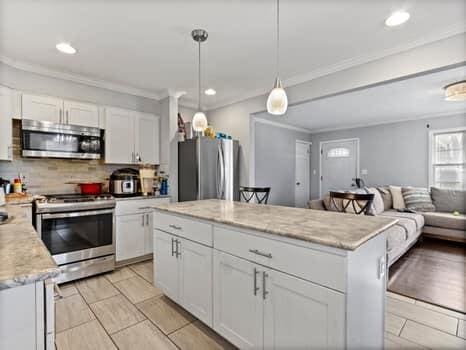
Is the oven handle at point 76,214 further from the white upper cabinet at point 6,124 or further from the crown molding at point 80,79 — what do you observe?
the crown molding at point 80,79

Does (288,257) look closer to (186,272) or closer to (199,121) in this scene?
(186,272)

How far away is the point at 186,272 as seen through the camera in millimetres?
1962

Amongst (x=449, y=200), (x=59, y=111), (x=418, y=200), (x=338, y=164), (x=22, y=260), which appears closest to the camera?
(x=22, y=260)

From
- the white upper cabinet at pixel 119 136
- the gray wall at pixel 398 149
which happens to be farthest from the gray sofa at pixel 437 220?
the white upper cabinet at pixel 119 136

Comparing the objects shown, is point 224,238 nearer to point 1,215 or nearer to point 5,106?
point 1,215

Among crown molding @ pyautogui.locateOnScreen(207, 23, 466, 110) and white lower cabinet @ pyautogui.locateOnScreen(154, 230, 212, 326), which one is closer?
white lower cabinet @ pyautogui.locateOnScreen(154, 230, 212, 326)

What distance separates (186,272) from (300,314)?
40.6 inches

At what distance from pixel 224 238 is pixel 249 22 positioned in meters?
1.80

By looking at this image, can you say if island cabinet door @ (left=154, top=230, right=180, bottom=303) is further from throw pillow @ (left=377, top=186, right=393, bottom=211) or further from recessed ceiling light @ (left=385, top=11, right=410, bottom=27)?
throw pillow @ (left=377, top=186, right=393, bottom=211)

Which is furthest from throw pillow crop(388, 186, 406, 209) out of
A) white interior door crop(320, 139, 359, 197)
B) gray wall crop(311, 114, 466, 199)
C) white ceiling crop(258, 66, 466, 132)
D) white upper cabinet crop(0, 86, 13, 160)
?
white upper cabinet crop(0, 86, 13, 160)

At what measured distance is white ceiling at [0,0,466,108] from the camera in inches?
72.6

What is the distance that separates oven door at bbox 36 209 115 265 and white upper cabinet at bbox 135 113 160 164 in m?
1.06

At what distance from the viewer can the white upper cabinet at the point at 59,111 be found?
2.75 meters

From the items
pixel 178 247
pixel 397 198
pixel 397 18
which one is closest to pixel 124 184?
pixel 178 247
